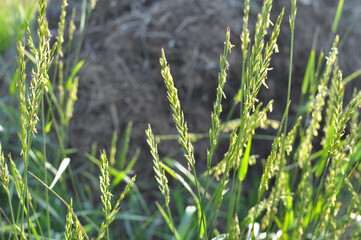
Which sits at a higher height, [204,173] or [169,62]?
[169,62]

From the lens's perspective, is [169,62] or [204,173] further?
[169,62]

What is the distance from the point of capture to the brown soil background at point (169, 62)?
8.15 ft

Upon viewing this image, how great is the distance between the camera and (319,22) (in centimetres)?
290

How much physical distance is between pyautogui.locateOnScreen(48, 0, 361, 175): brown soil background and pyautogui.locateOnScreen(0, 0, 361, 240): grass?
7.0 inches

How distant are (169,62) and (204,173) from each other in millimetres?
1253

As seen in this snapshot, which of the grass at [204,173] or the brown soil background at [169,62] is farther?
the brown soil background at [169,62]

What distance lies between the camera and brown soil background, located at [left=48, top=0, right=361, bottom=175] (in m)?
2.48

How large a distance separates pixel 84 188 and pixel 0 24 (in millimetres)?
2607

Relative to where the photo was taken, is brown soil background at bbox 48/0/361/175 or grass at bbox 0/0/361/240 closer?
grass at bbox 0/0/361/240

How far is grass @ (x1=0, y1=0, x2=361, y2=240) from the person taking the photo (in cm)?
90

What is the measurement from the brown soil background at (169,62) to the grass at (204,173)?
178 mm

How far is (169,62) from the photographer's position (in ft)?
8.54

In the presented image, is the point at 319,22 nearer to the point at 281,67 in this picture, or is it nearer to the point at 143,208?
the point at 281,67

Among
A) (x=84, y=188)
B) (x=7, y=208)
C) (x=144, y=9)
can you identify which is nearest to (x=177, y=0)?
(x=144, y=9)
